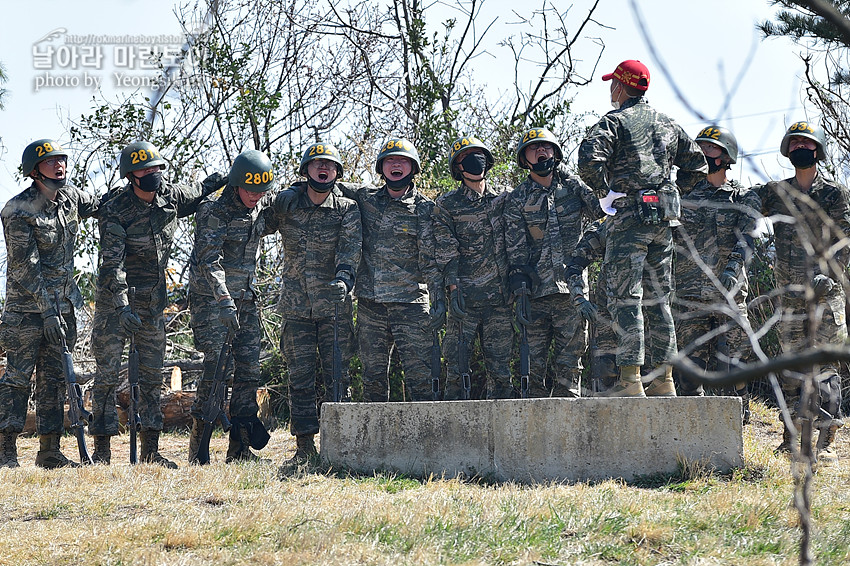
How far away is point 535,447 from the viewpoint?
6336 millimetres

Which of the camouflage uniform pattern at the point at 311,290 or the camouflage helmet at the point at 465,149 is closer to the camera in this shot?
the camouflage uniform pattern at the point at 311,290

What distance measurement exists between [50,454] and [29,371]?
719 millimetres

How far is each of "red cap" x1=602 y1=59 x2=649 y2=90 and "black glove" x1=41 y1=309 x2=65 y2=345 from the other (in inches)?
189

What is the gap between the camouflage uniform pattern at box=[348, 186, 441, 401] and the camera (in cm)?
784

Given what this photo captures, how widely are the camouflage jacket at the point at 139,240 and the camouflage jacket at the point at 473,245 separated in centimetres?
226

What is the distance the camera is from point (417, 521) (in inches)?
189

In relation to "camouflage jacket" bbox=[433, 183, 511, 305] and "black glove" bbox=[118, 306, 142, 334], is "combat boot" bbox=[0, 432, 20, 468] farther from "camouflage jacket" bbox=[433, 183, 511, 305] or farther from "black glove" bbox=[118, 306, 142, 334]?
"camouflage jacket" bbox=[433, 183, 511, 305]

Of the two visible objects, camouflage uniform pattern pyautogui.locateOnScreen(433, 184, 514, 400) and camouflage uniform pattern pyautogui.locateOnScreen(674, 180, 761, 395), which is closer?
Result: camouflage uniform pattern pyautogui.locateOnScreen(433, 184, 514, 400)

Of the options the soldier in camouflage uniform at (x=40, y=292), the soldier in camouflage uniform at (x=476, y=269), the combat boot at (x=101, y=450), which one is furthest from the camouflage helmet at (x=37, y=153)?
the soldier in camouflage uniform at (x=476, y=269)

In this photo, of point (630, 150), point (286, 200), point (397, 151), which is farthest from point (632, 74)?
point (286, 200)

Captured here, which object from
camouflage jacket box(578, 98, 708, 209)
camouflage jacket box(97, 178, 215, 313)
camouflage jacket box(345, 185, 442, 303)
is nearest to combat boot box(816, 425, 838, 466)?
camouflage jacket box(578, 98, 708, 209)

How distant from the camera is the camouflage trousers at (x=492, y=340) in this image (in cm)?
779

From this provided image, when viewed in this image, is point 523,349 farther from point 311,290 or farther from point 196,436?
point 196,436

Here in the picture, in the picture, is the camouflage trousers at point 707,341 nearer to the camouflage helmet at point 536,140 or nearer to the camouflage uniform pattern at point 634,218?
the camouflage uniform pattern at point 634,218
